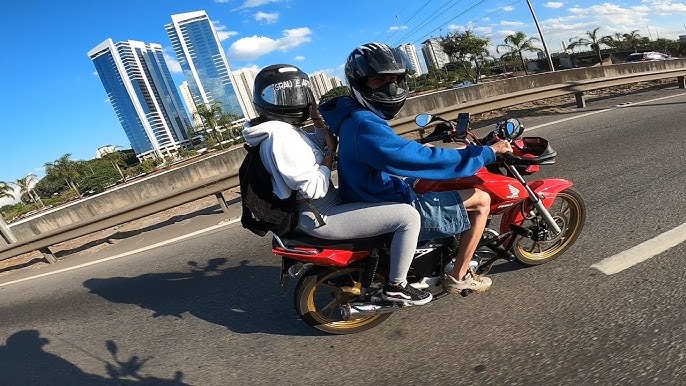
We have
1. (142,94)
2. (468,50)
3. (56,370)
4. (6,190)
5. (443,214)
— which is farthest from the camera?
(142,94)

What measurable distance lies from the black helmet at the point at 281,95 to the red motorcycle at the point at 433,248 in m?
0.82

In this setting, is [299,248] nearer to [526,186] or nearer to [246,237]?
[526,186]

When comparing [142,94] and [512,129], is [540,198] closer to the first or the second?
[512,129]

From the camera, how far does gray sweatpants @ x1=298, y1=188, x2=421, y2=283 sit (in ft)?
8.78

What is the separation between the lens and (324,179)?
8.44 ft

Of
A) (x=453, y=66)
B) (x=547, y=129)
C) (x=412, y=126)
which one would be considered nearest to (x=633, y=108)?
(x=547, y=129)

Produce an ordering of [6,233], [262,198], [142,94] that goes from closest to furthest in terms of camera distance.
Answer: [262,198] → [6,233] → [142,94]

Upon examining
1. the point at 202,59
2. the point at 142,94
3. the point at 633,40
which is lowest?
the point at 633,40

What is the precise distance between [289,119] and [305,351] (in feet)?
5.41

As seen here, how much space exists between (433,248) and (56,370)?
10.6 feet

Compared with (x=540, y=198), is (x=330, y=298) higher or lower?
lower

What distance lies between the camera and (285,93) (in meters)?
2.65

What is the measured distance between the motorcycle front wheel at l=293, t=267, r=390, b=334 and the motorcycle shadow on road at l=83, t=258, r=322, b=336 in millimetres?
177

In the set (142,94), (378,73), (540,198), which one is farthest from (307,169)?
(142,94)
